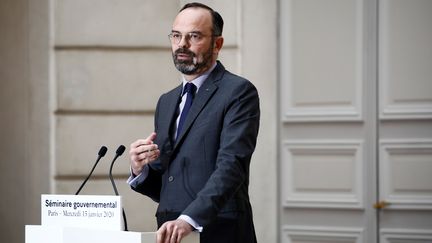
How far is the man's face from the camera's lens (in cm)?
336

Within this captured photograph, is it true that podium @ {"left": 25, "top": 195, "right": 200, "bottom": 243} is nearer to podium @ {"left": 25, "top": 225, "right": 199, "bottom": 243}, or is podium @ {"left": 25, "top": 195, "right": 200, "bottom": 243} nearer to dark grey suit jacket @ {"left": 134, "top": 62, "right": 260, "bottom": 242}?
podium @ {"left": 25, "top": 225, "right": 199, "bottom": 243}

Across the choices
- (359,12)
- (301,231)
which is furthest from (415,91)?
(301,231)

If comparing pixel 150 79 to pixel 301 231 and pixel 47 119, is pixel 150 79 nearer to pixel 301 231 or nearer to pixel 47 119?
pixel 47 119

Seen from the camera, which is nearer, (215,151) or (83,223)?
(83,223)

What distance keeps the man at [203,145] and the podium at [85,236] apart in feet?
0.93

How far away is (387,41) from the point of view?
5430 millimetres

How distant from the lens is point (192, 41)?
3381mm

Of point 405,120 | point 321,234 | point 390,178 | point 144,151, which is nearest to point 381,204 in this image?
point 390,178

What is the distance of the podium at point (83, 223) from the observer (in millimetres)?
2754

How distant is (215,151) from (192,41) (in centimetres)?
45

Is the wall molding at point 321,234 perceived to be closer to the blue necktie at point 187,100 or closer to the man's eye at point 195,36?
the blue necktie at point 187,100

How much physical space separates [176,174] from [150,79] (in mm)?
2484

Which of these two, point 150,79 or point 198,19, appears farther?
point 150,79

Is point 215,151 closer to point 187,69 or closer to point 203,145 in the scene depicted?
point 203,145
